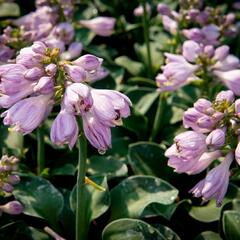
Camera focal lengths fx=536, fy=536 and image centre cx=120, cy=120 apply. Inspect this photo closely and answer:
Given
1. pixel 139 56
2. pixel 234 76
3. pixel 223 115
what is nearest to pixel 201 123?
pixel 223 115

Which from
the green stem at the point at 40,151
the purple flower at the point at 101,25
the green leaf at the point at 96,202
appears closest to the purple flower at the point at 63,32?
the purple flower at the point at 101,25

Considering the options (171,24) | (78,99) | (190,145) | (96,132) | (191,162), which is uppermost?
(78,99)

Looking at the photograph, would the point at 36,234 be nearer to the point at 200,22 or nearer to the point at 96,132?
the point at 96,132

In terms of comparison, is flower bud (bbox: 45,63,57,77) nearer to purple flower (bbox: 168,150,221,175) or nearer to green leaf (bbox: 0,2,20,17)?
purple flower (bbox: 168,150,221,175)

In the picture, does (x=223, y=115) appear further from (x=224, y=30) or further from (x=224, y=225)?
(x=224, y=30)

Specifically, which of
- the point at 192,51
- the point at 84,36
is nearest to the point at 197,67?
the point at 192,51

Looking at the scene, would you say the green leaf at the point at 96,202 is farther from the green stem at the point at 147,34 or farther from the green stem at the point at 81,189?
the green stem at the point at 147,34

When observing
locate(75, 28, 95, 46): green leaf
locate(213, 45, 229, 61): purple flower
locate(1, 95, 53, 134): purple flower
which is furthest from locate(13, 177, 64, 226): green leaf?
locate(75, 28, 95, 46): green leaf
